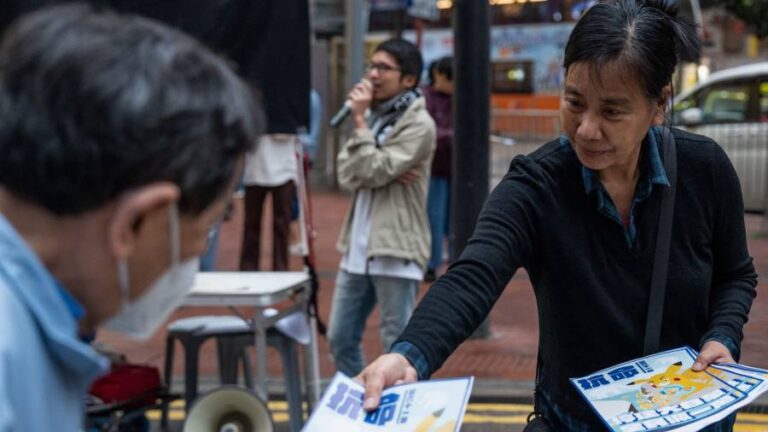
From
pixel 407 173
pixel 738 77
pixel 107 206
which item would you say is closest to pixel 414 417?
pixel 107 206

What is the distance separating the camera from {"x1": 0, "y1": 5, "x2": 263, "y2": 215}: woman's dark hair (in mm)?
1196

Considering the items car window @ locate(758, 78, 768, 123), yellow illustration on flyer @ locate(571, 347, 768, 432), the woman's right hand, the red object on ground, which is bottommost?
the red object on ground

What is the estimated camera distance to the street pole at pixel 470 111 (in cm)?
726

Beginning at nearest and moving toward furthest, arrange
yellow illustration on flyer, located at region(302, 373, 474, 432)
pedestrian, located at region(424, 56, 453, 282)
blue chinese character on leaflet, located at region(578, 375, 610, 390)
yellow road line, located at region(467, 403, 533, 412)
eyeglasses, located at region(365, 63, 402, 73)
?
1. yellow illustration on flyer, located at region(302, 373, 474, 432)
2. blue chinese character on leaflet, located at region(578, 375, 610, 390)
3. eyeglasses, located at region(365, 63, 402, 73)
4. yellow road line, located at region(467, 403, 533, 412)
5. pedestrian, located at region(424, 56, 453, 282)

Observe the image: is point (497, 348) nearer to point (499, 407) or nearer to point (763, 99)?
point (499, 407)

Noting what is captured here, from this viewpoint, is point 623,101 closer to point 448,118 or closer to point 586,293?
point 586,293

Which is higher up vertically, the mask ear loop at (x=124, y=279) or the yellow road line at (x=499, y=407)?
the mask ear loop at (x=124, y=279)

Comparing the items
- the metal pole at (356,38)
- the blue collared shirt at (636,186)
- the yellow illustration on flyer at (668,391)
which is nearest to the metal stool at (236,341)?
the blue collared shirt at (636,186)

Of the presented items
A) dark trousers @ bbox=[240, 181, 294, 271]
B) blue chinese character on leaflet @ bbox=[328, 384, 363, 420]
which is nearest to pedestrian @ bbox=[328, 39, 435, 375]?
blue chinese character on leaflet @ bbox=[328, 384, 363, 420]

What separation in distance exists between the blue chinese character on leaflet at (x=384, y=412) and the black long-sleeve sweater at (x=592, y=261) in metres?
0.43

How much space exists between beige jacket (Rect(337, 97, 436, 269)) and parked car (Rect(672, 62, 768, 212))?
8239 mm

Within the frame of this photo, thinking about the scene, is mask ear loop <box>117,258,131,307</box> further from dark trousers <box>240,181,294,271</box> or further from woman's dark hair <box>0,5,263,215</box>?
dark trousers <box>240,181,294,271</box>

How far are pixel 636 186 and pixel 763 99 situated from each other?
39.8 ft

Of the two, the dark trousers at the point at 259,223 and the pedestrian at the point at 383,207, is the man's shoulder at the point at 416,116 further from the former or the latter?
the dark trousers at the point at 259,223
